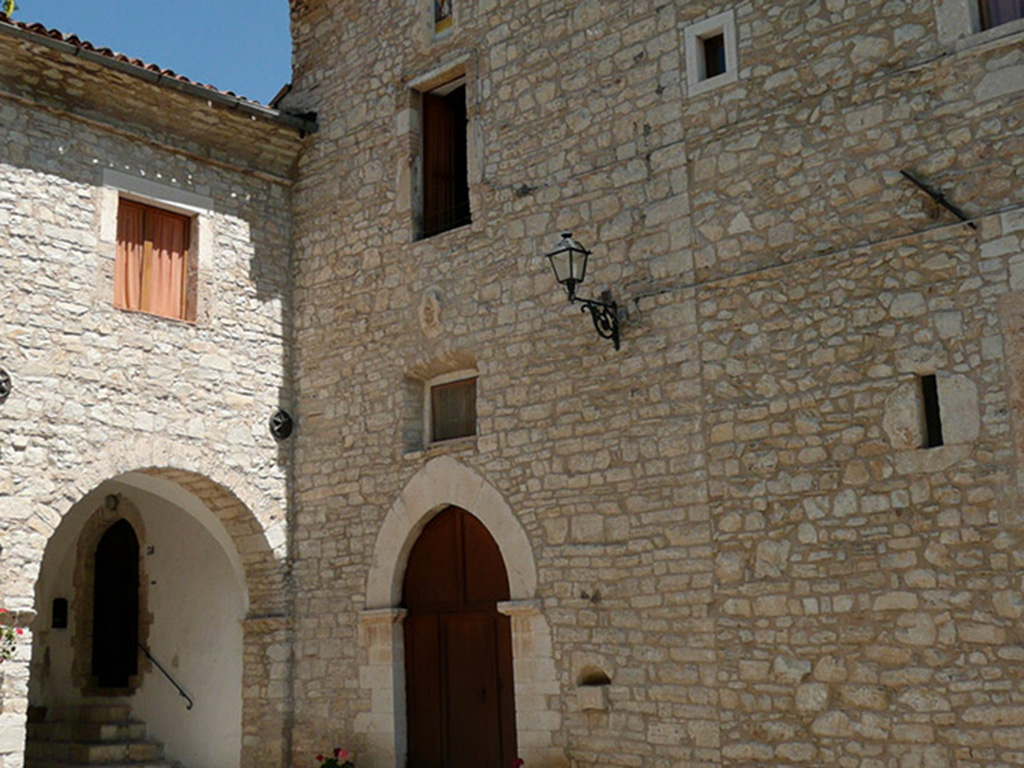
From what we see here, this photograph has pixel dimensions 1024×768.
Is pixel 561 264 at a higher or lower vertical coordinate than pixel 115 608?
higher

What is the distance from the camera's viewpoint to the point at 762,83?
7715 millimetres

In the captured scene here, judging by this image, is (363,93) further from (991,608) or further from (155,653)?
(991,608)

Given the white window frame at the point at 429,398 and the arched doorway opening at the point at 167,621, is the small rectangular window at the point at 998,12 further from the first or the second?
the arched doorway opening at the point at 167,621

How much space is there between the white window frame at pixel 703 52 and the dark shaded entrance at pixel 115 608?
7.37 m

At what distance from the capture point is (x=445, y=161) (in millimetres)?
10156

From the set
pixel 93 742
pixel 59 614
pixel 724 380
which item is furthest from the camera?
pixel 59 614

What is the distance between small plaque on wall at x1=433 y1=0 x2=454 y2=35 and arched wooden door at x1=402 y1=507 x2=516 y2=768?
13.3 feet

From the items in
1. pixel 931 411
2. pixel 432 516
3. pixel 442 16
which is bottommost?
pixel 432 516

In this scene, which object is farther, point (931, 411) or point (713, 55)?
point (713, 55)

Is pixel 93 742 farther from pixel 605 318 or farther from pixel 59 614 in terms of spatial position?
pixel 605 318

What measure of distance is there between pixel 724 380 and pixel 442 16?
439cm

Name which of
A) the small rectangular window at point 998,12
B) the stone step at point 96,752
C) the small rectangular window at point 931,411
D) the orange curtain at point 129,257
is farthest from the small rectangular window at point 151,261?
the small rectangular window at point 998,12

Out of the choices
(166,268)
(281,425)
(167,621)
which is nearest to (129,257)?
(166,268)

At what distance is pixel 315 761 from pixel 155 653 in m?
2.61
